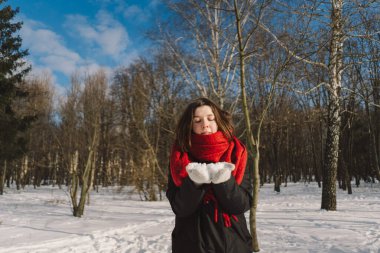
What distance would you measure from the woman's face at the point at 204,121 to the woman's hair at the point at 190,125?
0.08ft

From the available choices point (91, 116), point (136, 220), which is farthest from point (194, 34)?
point (136, 220)

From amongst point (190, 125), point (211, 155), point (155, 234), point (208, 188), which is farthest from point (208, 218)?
point (155, 234)

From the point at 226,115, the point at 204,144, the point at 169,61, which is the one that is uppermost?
the point at 169,61

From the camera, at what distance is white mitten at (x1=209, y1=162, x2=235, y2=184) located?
1.54 meters

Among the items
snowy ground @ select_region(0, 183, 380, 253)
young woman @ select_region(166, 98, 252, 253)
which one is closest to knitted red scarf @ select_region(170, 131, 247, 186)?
young woman @ select_region(166, 98, 252, 253)

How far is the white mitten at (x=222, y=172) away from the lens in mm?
1540

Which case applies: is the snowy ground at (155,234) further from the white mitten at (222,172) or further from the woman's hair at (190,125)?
the white mitten at (222,172)

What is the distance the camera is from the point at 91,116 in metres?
11.1

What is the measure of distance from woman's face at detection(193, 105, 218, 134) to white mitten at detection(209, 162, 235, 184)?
38cm

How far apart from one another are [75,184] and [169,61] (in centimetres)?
583

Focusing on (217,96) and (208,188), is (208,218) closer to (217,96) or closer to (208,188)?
(208,188)

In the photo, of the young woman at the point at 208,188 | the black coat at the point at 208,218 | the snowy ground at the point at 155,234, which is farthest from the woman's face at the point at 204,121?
the snowy ground at the point at 155,234

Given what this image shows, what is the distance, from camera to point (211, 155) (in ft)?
5.93

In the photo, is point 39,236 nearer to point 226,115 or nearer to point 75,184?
point 75,184
